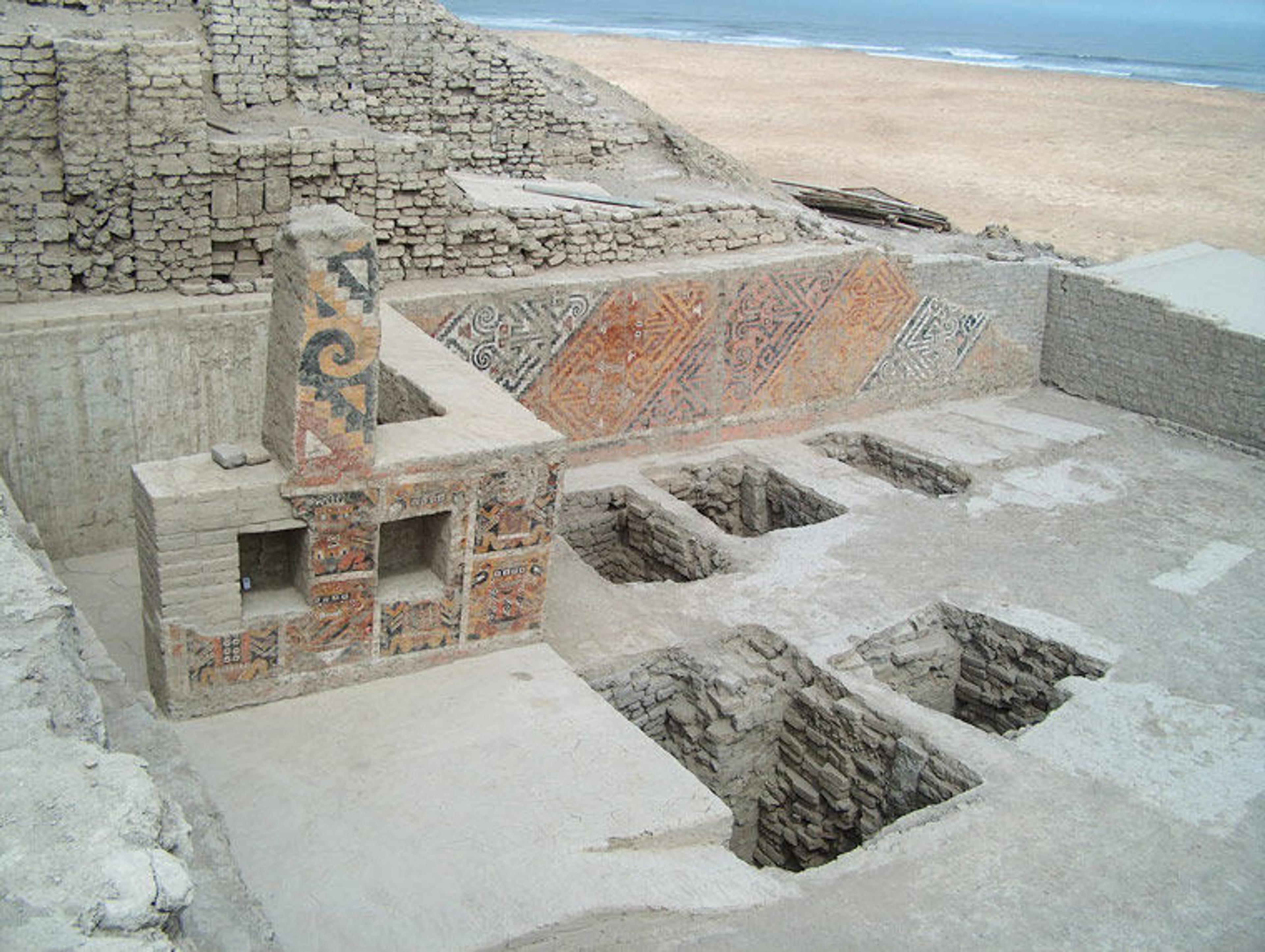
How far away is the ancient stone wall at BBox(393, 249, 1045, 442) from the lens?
28.3 ft

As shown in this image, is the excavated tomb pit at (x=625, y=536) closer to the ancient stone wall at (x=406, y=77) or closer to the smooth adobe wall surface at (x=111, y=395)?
the smooth adobe wall surface at (x=111, y=395)

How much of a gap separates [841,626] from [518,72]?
5853 millimetres

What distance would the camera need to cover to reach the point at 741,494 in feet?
31.5

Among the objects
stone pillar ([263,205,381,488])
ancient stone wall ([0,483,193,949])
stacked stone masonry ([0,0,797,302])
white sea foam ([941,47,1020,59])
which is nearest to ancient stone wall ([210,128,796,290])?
stacked stone masonry ([0,0,797,302])

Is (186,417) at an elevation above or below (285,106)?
below

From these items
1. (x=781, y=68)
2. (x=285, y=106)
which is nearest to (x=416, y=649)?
(x=285, y=106)

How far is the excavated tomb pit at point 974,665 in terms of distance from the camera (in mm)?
7273

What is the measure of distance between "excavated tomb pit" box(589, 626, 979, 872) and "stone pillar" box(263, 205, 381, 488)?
1916mm

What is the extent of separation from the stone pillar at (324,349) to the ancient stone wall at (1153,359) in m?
7.17

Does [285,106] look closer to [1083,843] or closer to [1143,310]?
[1143,310]

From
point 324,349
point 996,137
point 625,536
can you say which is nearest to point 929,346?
point 625,536

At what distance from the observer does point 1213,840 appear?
5734 millimetres

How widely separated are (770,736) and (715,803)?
5.74 ft

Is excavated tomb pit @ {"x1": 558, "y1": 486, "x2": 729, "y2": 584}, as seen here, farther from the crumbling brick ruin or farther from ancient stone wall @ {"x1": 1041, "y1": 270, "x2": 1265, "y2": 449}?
ancient stone wall @ {"x1": 1041, "y1": 270, "x2": 1265, "y2": 449}
